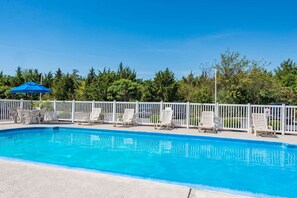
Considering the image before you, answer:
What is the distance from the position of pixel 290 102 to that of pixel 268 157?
1106 cm

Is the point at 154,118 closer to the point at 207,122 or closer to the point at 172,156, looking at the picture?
the point at 207,122

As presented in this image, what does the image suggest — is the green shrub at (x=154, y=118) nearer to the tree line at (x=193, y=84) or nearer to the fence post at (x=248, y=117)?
the tree line at (x=193, y=84)

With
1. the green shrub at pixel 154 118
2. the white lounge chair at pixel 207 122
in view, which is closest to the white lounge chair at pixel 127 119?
the green shrub at pixel 154 118

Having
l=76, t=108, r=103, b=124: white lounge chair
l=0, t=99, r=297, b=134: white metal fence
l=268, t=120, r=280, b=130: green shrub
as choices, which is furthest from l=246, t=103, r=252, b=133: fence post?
l=76, t=108, r=103, b=124: white lounge chair

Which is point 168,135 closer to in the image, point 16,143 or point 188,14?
point 16,143

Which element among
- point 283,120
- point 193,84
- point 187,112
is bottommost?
point 283,120

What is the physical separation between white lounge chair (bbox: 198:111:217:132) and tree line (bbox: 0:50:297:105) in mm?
2864

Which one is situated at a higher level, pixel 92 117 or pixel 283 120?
pixel 283 120

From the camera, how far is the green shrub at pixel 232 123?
37.3 feet

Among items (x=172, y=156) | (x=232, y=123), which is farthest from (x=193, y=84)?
(x=172, y=156)

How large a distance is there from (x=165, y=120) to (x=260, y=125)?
14.2 ft

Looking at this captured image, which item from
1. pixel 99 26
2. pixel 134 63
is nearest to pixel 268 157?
pixel 99 26

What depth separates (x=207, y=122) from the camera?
1134 cm

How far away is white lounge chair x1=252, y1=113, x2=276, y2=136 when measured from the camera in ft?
33.3
